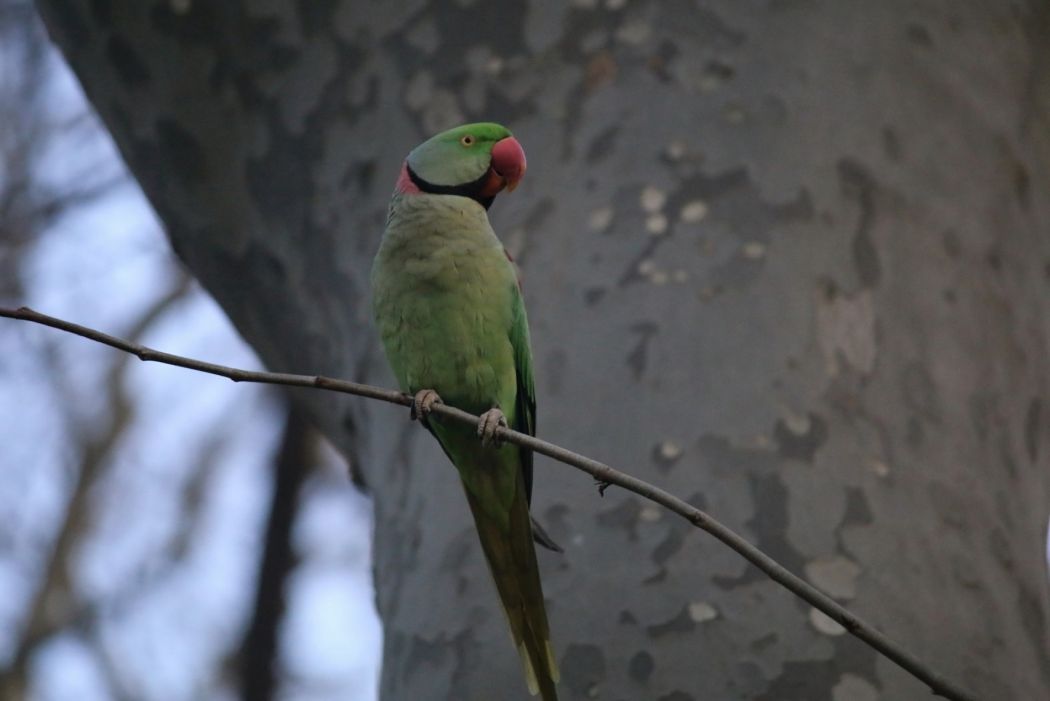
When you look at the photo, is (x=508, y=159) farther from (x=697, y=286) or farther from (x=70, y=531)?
(x=70, y=531)

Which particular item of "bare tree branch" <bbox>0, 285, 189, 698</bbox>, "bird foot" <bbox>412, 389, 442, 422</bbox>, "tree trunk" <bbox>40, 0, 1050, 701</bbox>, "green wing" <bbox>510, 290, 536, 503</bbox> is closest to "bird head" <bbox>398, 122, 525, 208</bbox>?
"tree trunk" <bbox>40, 0, 1050, 701</bbox>

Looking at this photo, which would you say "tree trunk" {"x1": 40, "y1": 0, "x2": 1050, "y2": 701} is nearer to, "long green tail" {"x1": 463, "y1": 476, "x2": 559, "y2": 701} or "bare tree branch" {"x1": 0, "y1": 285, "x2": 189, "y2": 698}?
"long green tail" {"x1": 463, "y1": 476, "x2": 559, "y2": 701}

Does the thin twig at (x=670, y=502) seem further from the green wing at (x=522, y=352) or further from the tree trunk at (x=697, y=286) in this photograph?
the green wing at (x=522, y=352)

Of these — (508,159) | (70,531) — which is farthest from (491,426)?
(70,531)

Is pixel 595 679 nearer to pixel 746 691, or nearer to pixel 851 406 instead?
pixel 746 691

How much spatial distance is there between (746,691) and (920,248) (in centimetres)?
99

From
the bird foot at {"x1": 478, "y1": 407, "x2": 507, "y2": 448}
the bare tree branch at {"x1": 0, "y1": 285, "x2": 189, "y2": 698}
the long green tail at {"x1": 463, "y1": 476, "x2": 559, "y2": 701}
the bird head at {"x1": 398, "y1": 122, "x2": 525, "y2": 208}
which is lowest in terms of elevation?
the bare tree branch at {"x1": 0, "y1": 285, "x2": 189, "y2": 698}

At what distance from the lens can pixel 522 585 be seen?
2.03 m

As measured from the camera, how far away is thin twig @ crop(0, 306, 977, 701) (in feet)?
4.33

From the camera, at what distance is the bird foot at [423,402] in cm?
210

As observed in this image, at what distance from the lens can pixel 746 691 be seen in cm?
185

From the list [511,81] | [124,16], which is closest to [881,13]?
[511,81]

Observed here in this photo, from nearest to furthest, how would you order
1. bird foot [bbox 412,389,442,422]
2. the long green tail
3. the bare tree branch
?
the long green tail, bird foot [bbox 412,389,442,422], the bare tree branch

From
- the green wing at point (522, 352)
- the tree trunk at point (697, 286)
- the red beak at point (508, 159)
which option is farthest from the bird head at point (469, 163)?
the green wing at point (522, 352)
